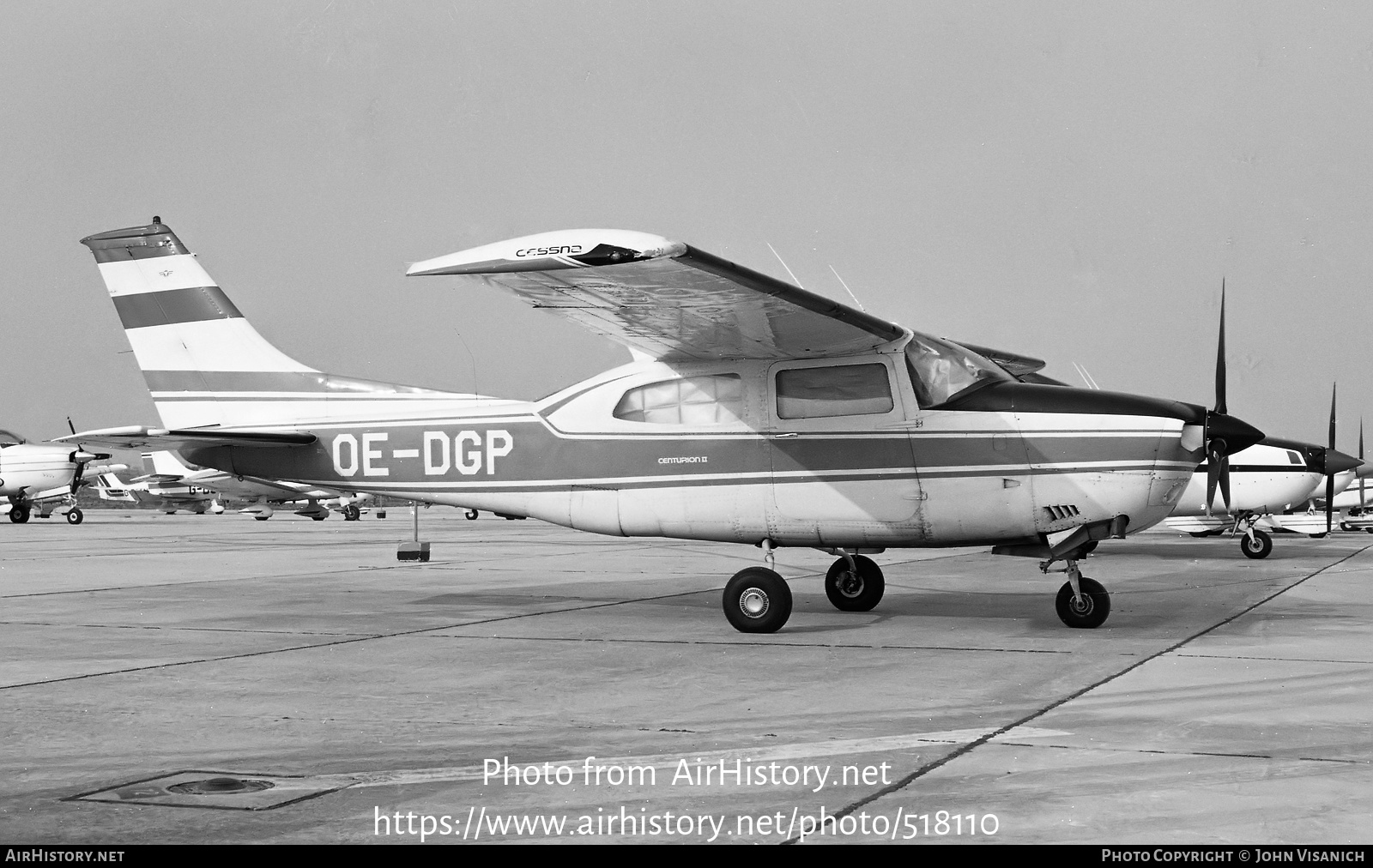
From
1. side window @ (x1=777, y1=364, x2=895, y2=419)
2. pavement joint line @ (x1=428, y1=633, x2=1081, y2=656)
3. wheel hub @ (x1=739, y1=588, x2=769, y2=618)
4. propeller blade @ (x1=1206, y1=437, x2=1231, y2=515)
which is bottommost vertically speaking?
pavement joint line @ (x1=428, y1=633, x2=1081, y2=656)

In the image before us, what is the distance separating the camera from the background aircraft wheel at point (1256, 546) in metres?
20.1

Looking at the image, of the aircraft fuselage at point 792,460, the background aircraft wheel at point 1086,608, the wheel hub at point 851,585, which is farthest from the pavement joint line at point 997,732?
the wheel hub at point 851,585

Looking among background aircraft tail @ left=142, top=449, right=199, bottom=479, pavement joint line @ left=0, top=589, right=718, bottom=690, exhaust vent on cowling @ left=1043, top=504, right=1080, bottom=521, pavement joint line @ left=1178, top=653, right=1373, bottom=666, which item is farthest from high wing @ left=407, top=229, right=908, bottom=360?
background aircraft tail @ left=142, top=449, right=199, bottom=479

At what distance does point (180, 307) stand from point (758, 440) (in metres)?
6.20

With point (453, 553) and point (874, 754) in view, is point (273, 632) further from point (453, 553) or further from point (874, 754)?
point (453, 553)

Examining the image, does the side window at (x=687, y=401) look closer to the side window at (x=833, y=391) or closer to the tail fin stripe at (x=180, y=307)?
the side window at (x=833, y=391)

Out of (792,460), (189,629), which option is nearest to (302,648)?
(189,629)

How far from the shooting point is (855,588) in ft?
36.1

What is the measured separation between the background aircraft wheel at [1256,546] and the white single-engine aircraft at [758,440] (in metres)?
11.8

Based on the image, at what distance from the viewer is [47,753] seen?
4.92 metres

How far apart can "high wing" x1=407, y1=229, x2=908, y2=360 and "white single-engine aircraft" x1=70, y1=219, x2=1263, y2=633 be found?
0.02m

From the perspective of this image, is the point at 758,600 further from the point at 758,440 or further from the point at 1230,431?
the point at 1230,431

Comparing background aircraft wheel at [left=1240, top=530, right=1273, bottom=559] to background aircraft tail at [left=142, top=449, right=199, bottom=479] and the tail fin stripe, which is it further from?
background aircraft tail at [left=142, top=449, right=199, bottom=479]

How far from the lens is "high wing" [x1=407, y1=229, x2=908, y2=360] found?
736 cm
